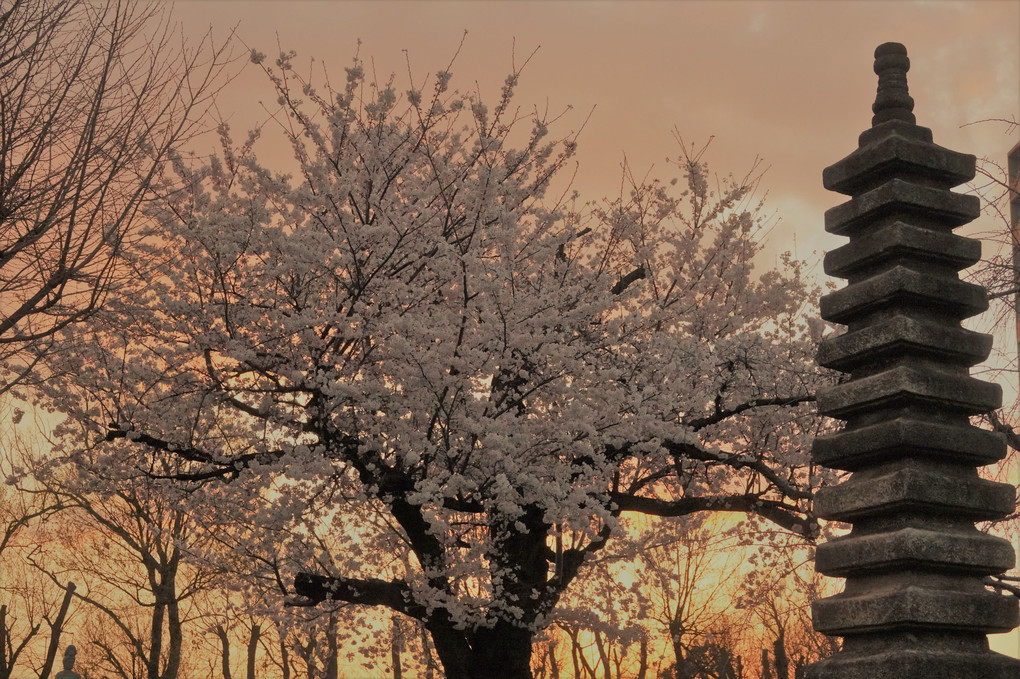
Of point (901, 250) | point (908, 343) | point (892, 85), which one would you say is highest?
point (892, 85)

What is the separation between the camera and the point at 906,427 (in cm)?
877

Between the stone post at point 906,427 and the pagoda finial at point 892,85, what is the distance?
0.04 feet

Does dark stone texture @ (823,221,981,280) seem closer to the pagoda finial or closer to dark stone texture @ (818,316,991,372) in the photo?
dark stone texture @ (818,316,991,372)

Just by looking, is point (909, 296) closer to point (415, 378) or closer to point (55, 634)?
→ point (415, 378)

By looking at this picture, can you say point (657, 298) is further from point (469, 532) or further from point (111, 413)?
point (111, 413)

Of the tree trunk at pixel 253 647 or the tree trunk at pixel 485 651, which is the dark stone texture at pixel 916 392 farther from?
the tree trunk at pixel 253 647

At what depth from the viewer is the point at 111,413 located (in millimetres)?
15711

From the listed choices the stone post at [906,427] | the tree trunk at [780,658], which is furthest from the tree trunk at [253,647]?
the stone post at [906,427]

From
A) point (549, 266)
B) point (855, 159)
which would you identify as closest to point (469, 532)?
point (549, 266)

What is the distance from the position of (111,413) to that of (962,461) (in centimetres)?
1178

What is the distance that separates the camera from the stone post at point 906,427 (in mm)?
8414

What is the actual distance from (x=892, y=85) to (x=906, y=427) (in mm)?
3399

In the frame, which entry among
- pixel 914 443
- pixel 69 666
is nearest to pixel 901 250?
pixel 914 443

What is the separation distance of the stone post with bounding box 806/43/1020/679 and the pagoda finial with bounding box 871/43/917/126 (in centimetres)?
1
